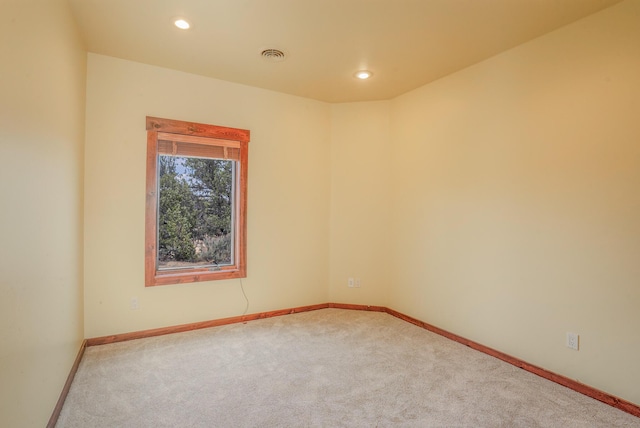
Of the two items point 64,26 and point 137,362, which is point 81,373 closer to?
point 137,362

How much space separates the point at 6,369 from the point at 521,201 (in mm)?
3405

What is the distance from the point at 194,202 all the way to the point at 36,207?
6.47 ft

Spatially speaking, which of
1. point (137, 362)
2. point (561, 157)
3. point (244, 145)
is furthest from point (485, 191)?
point (137, 362)

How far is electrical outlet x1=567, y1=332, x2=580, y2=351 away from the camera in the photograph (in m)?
2.48

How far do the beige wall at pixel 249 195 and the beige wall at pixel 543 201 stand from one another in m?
Result: 1.37

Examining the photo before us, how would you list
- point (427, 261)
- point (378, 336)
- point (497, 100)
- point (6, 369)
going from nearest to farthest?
point (6, 369), point (497, 100), point (378, 336), point (427, 261)

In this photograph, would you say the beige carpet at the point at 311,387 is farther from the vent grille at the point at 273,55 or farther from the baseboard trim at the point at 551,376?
the vent grille at the point at 273,55

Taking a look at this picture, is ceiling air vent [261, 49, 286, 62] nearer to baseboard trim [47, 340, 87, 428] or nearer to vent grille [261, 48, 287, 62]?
vent grille [261, 48, 287, 62]

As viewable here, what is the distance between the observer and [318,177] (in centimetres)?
440

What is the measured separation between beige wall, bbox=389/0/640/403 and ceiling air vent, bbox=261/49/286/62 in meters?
1.69

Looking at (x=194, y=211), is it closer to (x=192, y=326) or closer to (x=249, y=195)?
(x=249, y=195)

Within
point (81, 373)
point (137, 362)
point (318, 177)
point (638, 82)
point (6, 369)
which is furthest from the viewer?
point (318, 177)

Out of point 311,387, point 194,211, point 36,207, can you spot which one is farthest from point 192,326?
point 36,207

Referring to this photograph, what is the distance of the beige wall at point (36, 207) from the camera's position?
1362mm
